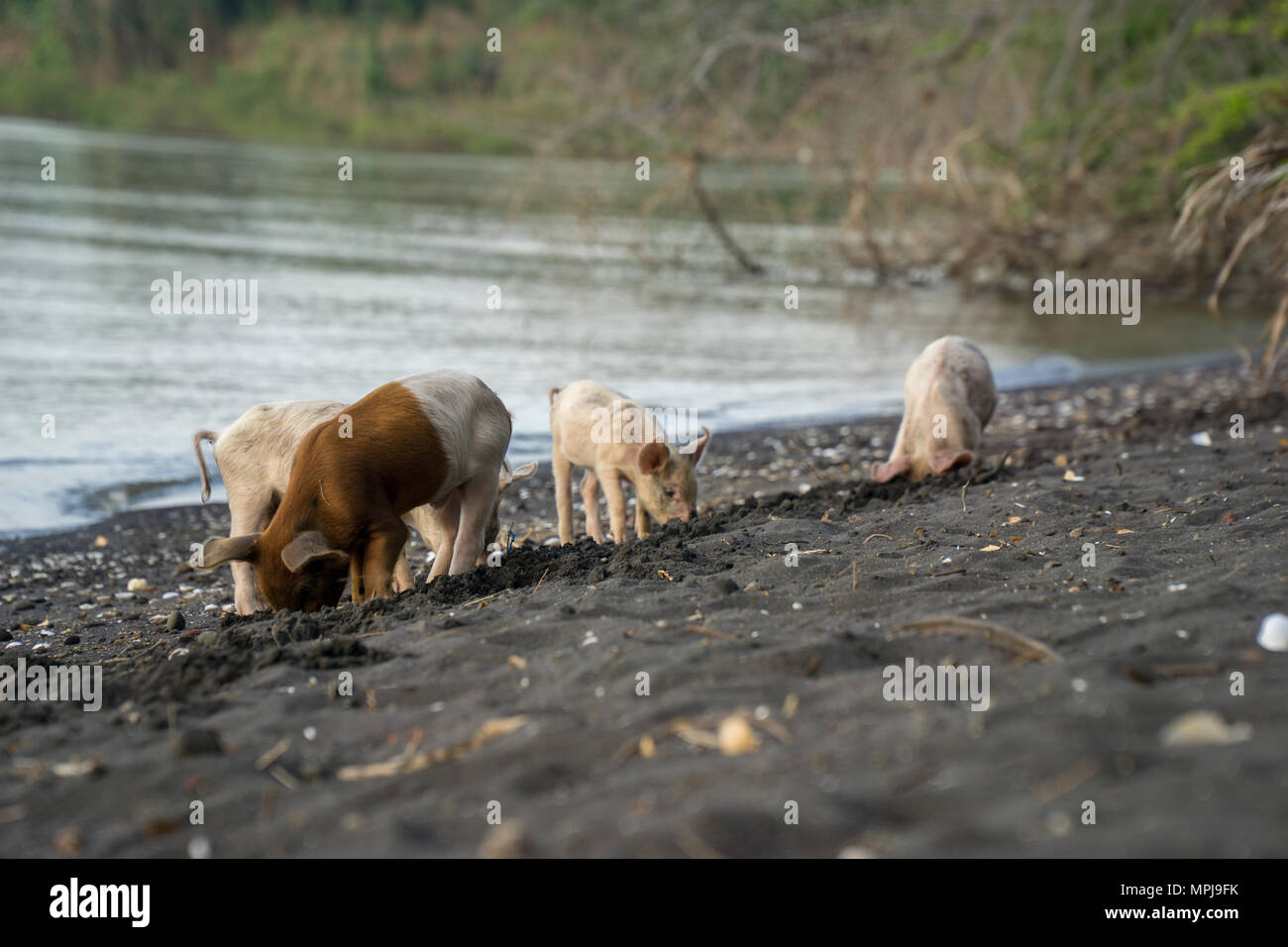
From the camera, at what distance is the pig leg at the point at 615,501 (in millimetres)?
8547

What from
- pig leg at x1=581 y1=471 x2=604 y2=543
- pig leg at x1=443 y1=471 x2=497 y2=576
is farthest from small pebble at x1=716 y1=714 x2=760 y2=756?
pig leg at x1=581 y1=471 x2=604 y2=543

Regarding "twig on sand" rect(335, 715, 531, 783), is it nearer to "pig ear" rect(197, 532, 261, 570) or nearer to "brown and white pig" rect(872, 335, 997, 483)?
"pig ear" rect(197, 532, 261, 570)

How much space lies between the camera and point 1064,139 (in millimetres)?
26234

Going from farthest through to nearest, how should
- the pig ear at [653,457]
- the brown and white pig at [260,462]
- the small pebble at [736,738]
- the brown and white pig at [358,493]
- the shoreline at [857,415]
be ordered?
the shoreline at [857,415] < the pig ear at [653,457] < the brown and white pig at [260,462] < the brown and white pig at [358,493] < the small pebble at [736,738]

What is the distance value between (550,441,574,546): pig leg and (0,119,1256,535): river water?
3370 millimetres

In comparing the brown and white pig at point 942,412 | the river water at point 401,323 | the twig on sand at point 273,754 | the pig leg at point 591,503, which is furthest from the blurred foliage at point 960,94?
the twig on sand at point 273,754

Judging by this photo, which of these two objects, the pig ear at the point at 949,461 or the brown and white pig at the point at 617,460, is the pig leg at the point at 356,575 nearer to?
the brown and white pig at the point at 617,460

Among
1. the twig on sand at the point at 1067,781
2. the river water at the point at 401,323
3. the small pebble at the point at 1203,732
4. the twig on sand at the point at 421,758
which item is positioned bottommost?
the twig on sand at the point at 421,758

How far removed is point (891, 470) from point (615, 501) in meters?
2.01

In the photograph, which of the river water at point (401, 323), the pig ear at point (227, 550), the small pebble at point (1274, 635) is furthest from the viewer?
the river water at point (401, 323)

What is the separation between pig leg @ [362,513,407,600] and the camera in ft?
20.1

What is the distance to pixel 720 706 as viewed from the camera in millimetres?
4031

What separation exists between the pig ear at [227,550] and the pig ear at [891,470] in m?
4.51
